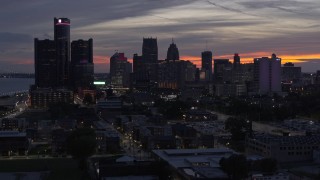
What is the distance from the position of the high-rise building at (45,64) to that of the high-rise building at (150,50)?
40.0 ft

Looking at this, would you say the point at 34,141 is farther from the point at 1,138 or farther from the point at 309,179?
the point at 309,179

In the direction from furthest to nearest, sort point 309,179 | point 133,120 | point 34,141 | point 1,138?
point 133,120 < point 34,141 < point 1,138 < point 309,179

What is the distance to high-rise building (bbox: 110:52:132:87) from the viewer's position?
4781 centimetres

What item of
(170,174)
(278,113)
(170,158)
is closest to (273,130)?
(278,113)

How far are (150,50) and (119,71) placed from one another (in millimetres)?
3530

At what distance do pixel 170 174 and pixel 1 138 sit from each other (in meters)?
5.35

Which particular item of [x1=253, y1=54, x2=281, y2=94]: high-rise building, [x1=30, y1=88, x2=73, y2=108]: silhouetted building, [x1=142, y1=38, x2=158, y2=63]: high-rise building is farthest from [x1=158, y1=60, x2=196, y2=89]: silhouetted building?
[x1=30, y1=88, x2=73, y2=108]: silhouetted building

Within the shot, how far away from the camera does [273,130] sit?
16312mm

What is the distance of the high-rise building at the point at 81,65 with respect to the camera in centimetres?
3856

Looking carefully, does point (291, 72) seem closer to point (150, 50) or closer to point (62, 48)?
point (150, 50)

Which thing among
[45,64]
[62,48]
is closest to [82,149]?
[45,64]

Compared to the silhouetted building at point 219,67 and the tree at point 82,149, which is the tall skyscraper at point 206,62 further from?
the tree at point 82,149

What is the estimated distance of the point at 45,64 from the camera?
37.1m

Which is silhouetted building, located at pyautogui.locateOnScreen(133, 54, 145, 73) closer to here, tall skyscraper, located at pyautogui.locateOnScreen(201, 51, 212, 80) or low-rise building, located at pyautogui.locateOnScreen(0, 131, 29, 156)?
tall skyscraper, located at pyautogui.locateOnScreen(201, 51, 212, 80)
